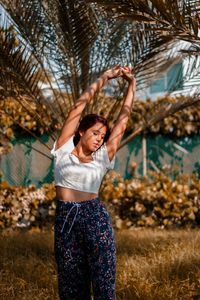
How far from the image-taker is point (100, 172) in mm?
3295

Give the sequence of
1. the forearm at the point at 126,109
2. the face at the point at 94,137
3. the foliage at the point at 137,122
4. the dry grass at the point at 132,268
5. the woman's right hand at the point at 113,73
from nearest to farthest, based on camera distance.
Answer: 1. the face at the point at 94,137
2. the woman's right hand at the point at 113,73
3. the forearm at the point at 126,109
4. the dry grass at the point at 132,268
5. the foliage at the point at 137,122

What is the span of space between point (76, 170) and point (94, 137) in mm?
217

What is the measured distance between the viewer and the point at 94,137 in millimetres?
3307

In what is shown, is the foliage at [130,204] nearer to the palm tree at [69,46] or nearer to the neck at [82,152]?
the palm tree at [69,46]

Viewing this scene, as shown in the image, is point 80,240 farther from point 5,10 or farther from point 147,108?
point 147,108

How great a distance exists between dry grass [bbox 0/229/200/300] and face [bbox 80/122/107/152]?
3.22 feet

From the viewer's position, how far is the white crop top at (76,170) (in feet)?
10.6

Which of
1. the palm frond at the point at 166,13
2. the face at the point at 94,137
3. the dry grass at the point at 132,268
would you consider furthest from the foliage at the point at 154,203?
the face at the point at 94,137

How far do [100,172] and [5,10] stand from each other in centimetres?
323

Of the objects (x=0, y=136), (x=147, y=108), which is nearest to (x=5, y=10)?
(x=0, y=136)

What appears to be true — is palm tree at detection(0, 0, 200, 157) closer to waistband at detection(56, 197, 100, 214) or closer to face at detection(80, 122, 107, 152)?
face at detection(80, 122, 107, 152)

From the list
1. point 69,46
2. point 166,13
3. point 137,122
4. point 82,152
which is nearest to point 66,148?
point 82,152

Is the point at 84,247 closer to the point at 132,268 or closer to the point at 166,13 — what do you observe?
the point at 166,13

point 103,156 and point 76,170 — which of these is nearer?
point 76,170
